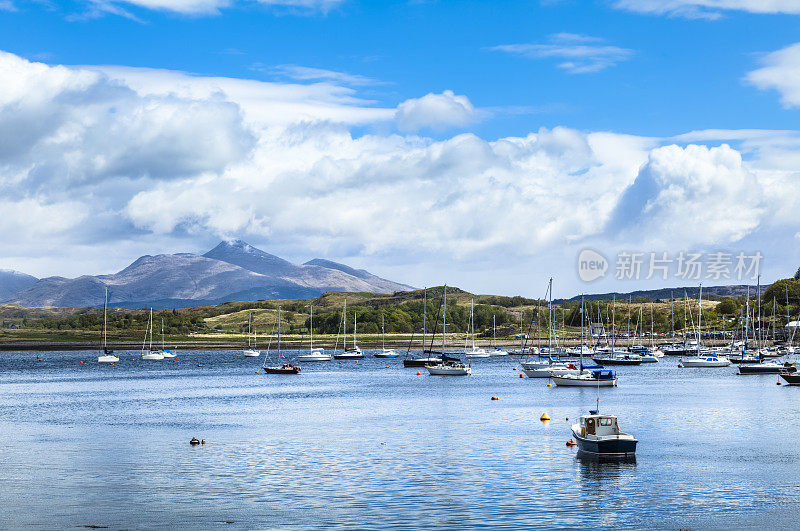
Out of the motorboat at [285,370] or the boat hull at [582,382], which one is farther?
the motorboat at [285,370]

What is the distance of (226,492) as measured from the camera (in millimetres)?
50156

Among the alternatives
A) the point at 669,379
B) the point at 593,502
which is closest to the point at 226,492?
the point at 593,502

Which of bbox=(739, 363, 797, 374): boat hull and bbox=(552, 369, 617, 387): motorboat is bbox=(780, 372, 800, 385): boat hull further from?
bbox=(739, 363, 797, 374): boat hull

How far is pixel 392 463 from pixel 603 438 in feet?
47.4

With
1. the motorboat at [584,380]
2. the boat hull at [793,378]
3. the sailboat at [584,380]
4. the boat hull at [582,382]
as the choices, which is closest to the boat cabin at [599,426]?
the sailboat at [584,380]

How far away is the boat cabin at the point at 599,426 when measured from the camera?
61.7m

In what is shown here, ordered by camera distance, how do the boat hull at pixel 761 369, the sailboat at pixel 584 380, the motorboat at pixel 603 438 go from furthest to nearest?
the boat hull at pixel 761 369 < the sailboat at pixel 584 380 < the motorboat at pixel 603 438

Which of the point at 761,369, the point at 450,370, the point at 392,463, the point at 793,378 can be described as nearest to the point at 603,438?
the point at 392,463

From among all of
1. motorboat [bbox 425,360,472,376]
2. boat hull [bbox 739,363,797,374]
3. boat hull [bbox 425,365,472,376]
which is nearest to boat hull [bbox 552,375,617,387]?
boat hull [bbox 425,365,472,376]

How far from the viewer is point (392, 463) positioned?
60.8m

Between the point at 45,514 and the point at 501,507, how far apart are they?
75.8 ft

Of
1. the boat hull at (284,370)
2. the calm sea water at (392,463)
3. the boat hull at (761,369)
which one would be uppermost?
the boat hull at (761,369)

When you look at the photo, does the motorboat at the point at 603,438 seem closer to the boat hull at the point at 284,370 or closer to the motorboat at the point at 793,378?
the motorboat at the point at 793,378

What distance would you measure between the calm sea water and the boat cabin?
2.35 metres
